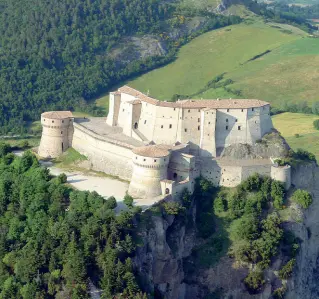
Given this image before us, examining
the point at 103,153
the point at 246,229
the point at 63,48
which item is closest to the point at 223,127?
the point at 246,229

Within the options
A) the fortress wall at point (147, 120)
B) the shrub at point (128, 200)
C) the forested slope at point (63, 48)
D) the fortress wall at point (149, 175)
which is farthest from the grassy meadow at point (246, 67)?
the shrub at point (128, 200)

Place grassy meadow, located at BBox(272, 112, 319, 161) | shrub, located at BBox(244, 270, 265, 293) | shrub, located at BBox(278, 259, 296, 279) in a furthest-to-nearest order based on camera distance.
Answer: grassy meadow, located at BBox(272, 112, 319, 161)
shrub, located at BBox(278, 259, 296, 279)
shrub, located at BBox(244, 270, 265, 293)

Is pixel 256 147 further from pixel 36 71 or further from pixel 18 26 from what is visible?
pixel 18 26

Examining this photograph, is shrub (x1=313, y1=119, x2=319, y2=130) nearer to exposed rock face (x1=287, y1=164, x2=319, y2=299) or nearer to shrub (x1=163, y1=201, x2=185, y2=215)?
exposed rock face (x1=287, y1=164, x2=319, y2=299)

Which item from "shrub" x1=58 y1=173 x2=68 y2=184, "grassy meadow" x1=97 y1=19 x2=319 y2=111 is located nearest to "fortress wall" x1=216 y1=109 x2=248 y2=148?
"shrub" x1=58 y1=173 x2=68 y2=184

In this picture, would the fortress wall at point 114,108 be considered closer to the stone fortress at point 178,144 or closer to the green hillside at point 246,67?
the stone fortress at point 178,144

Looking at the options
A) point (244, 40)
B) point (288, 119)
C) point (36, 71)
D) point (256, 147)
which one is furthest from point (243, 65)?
point (256, 147)

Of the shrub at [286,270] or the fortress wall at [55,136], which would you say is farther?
the fortress wall at [55,136]

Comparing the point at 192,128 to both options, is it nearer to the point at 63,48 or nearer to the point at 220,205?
the point at 220,205
